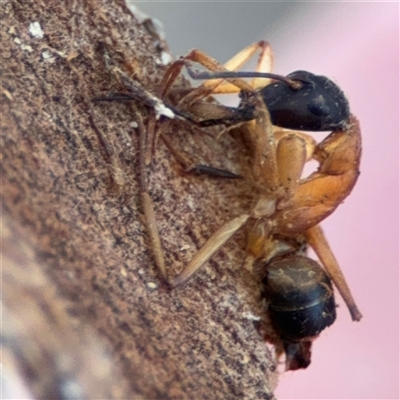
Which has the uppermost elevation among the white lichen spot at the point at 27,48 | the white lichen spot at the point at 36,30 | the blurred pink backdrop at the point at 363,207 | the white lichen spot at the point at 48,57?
the white lichen spot at the point at 36,30

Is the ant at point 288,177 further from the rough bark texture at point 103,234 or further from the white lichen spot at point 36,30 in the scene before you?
the white lichen spot at point 36,30

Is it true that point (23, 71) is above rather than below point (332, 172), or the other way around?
above

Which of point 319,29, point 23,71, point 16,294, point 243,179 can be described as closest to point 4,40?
point 23,71

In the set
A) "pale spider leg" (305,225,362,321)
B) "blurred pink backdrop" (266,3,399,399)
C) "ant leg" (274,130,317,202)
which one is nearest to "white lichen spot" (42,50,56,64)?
"ant leg" (274,130,317,202)

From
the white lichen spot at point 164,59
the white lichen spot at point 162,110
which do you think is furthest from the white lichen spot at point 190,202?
the white lichen spot at point 164,59

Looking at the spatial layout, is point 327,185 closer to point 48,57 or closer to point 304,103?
point 304,103

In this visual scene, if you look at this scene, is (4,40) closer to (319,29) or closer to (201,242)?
(201,242)

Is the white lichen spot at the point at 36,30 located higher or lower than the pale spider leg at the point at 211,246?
higher
